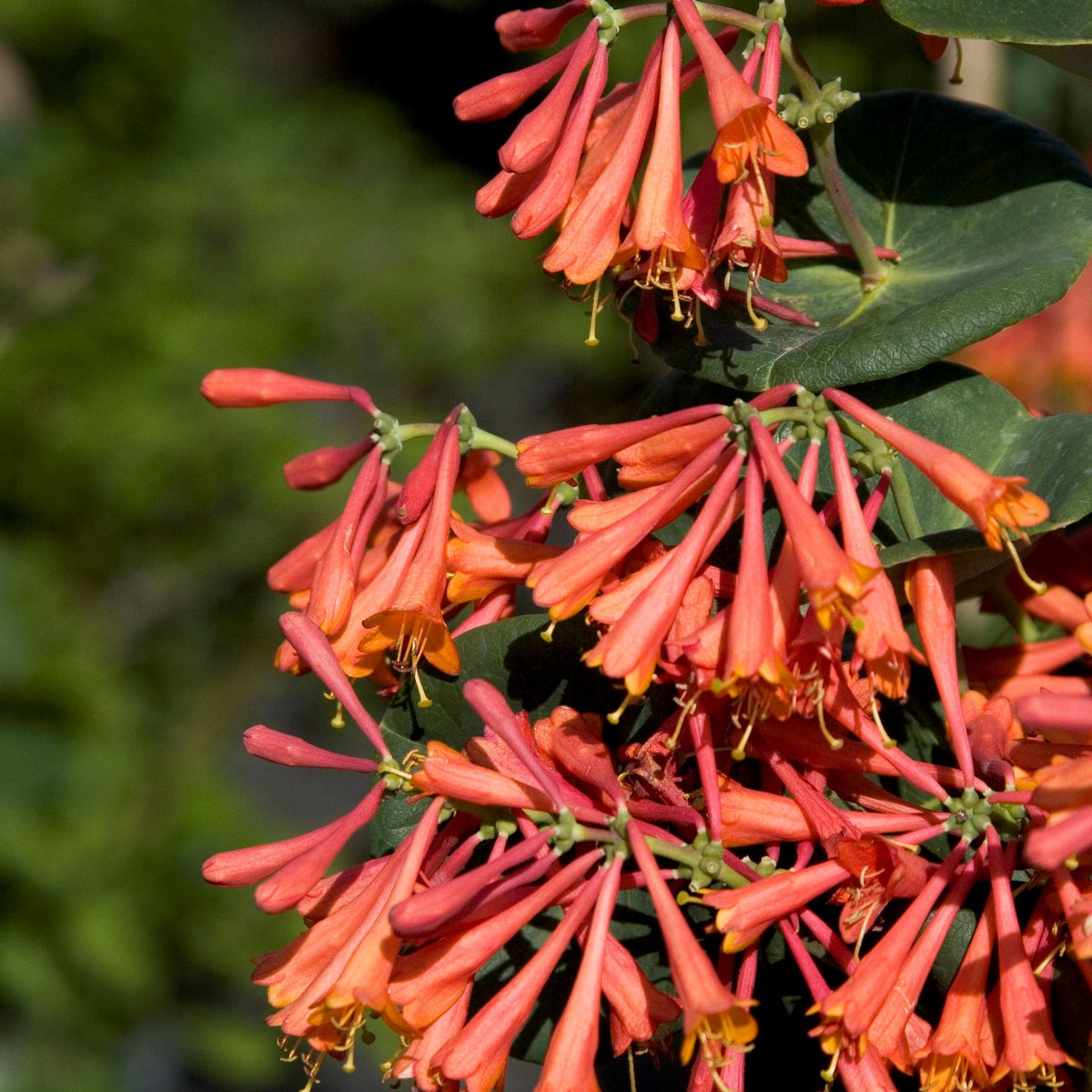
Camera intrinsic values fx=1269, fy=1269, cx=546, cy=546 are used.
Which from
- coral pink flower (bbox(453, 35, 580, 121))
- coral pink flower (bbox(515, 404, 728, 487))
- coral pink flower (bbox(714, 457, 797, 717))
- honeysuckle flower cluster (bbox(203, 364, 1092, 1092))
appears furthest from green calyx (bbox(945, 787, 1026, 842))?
coral pink flower (bbox(453, 35, 580, 121))

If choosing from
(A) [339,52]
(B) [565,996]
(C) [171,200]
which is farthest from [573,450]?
(A) [339,52]

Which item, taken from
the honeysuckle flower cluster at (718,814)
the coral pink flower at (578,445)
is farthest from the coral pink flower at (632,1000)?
the coral pink flower at (578,445)

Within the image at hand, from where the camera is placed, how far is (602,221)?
64 cm

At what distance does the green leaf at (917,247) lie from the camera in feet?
2.21

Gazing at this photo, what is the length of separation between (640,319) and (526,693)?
22 centimetres

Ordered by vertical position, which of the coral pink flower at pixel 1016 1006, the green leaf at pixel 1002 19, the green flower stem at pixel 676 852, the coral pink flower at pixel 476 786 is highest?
the green leaf at pixel 1002 19

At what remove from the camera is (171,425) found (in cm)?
273

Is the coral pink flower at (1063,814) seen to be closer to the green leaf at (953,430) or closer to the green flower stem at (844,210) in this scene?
the green leaf at (953,430)

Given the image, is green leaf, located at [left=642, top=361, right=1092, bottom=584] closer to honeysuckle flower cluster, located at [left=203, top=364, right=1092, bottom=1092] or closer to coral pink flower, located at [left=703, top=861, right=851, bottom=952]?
honeysuckle flower cluster, located at [left=203, top=364, right=1092, bottom=1092]

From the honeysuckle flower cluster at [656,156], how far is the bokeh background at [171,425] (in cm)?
107

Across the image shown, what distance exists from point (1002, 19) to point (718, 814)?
0.44 m

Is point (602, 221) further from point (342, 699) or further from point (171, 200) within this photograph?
point (171, 200)

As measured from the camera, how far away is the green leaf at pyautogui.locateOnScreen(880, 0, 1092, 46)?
2.11ft

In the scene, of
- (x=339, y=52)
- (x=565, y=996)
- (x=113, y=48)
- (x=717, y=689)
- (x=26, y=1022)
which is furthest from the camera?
(x=339, y=52)
